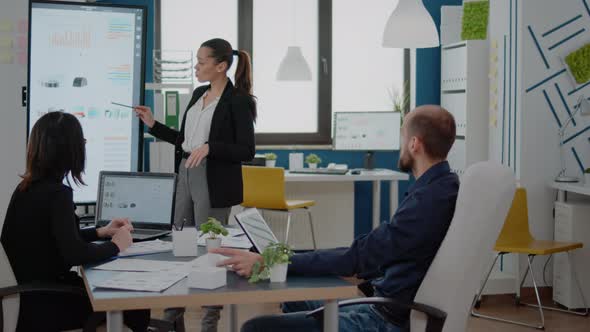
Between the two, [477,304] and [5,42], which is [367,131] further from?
[5,42]

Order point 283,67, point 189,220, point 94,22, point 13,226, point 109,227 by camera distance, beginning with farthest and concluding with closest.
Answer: point 283,67 → point 94,22 → point 189,220 → point 109,227 → point 13,226

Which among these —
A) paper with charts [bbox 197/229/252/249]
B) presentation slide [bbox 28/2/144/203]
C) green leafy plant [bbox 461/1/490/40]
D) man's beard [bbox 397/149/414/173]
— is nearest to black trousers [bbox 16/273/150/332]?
paper with charts [bbox 197/229/252/249]

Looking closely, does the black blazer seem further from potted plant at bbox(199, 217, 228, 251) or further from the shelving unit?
the shelving unit

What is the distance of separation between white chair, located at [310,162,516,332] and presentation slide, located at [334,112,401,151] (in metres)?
3.95

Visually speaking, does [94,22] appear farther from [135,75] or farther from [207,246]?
[207,246]

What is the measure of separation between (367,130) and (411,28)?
5.21 feet

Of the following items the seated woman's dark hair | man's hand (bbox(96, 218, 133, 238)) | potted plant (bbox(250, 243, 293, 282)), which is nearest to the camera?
potted plant (bbox(250, 243, 293, 282))

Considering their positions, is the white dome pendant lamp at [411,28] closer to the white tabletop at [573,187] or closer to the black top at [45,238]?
the white tabletop at [573,187]

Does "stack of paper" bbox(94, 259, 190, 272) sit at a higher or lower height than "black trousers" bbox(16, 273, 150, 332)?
higher

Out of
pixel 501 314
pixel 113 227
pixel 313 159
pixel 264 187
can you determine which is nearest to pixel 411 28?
pixel 264 187

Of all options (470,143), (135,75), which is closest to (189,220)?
(135,75)

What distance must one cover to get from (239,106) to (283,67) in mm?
2744

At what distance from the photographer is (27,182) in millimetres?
2477

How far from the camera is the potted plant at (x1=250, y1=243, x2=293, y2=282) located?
2135 millimetres
